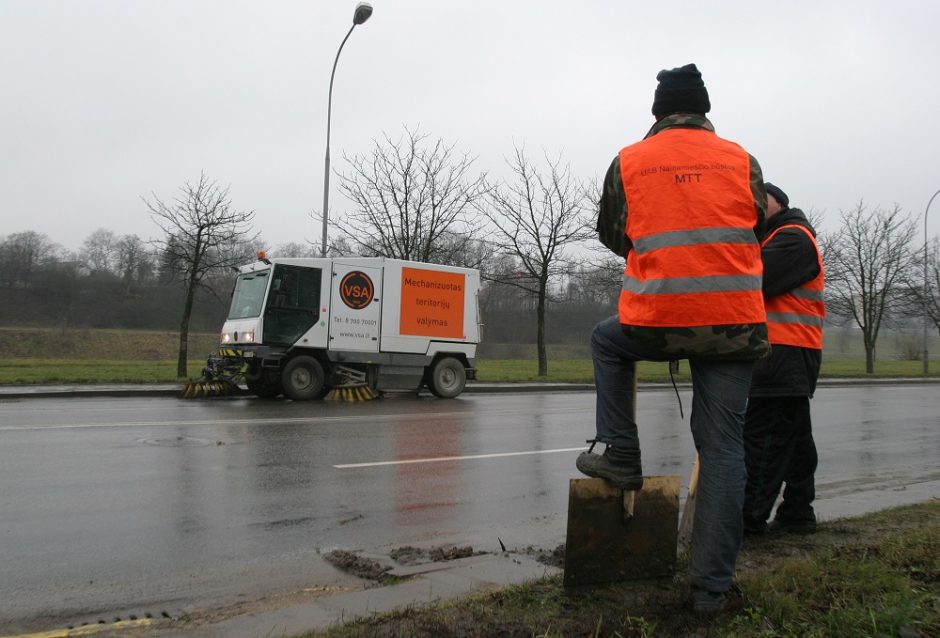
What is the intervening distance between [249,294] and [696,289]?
14.1 meters

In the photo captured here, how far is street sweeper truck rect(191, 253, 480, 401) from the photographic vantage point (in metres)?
15.2

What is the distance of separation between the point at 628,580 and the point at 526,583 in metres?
0.45

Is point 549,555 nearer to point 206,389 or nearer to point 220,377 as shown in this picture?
point 206,389

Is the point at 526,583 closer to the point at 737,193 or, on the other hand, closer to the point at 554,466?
the point at 737,193

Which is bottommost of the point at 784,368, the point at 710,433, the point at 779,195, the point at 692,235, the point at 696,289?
the point at 710,433

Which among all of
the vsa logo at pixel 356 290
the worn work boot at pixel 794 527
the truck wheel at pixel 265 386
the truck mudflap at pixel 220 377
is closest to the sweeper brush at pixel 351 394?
the truck wheel at pixel 265 386

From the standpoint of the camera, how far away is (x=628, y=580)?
3186 mm

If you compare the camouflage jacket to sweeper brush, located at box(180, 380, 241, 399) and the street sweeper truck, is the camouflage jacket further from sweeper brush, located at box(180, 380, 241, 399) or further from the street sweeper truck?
sweeper brush, located at box(180, 380, 241, 399)

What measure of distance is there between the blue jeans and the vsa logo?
1319 centimetres

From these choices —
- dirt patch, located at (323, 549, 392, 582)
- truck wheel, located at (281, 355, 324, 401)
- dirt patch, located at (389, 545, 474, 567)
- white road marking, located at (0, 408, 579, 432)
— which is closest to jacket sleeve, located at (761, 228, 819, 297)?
dirt patch, located at (389, 545, 474, 567)

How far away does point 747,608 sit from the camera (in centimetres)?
279

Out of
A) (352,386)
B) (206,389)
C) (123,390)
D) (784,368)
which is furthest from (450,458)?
(123,390)

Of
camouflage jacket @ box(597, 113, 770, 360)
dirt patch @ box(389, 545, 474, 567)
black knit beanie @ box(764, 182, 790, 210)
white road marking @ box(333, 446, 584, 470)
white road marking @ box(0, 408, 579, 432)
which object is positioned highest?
black knit beanie @ box(764, 182, 790, 210)

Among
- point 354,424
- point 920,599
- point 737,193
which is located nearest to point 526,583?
point 920,599
